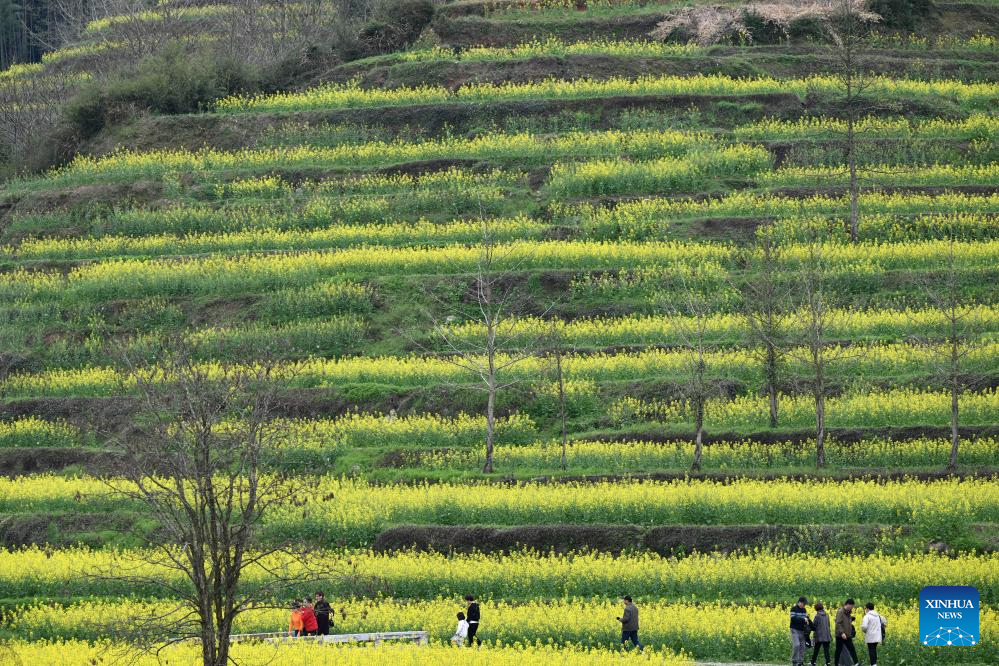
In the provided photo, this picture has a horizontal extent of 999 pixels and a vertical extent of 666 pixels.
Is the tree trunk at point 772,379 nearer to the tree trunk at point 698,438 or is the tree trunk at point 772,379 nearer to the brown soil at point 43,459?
the tree trunk at point 698,438

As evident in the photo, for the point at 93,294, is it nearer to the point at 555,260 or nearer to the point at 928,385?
the point at 555,260

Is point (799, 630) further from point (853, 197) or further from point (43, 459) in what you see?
point (853, 197)

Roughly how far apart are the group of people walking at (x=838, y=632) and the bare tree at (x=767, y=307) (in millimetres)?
11767

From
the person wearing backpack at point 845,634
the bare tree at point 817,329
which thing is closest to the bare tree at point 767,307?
the bare tree at point 817,329

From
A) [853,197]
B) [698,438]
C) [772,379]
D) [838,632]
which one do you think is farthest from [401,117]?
[838,632]

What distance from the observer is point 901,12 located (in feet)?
201

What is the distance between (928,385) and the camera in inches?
1410

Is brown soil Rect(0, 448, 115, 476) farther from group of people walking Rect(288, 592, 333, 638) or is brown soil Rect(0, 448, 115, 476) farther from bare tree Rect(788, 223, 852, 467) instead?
bare tree Rect(788, 223, 852, 467)

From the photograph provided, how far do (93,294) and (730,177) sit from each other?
21391 mm

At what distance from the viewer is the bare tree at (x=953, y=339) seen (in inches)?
1257

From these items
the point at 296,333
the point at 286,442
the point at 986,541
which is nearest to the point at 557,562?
the point at 986,541

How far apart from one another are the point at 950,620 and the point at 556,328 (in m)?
17.9

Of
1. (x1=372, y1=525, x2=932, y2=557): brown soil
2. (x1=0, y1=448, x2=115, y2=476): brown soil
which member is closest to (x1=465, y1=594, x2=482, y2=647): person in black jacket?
(x1=372, y1=525, x2=932, y2=557): brown soil

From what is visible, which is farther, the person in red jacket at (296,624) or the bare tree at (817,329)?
the bare tree at (817,329)
